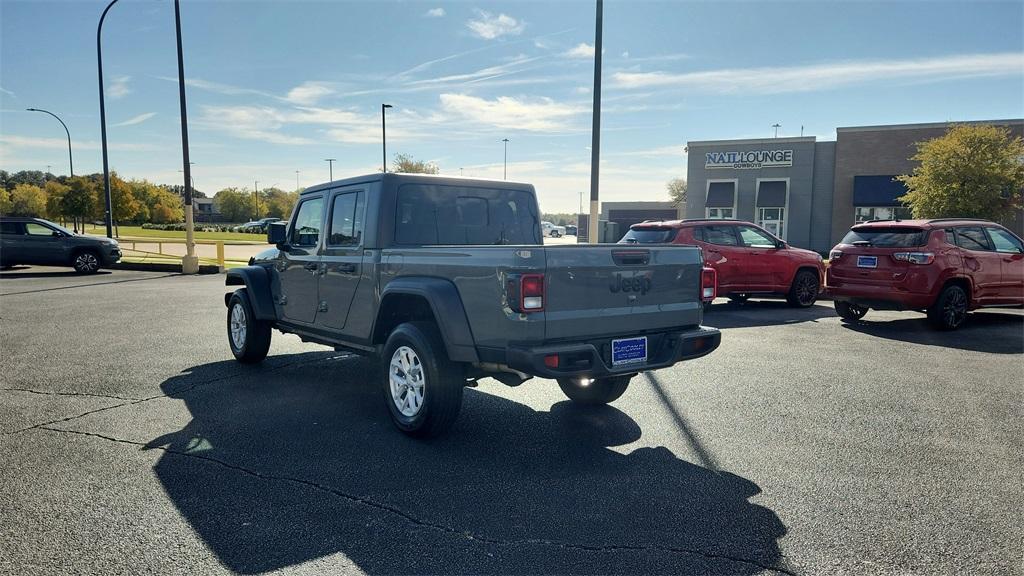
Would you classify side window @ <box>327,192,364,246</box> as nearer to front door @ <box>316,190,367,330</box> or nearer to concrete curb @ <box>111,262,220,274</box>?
front door @ <box>316,190,367,330</box>

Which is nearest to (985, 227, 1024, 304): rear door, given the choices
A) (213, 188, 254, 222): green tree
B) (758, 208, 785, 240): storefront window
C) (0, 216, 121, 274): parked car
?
(0, 216, 121, 274): parked car

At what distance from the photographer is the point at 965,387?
20.8 feet

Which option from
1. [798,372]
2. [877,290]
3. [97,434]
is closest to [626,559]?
[97,434]

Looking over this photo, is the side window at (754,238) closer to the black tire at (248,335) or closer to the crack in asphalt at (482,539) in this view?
the black tire at (248,335)

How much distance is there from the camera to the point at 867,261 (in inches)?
391

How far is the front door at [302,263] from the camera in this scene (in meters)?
6.15

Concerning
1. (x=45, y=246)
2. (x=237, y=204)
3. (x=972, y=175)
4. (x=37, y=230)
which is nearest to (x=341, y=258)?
(x=45, y=246)

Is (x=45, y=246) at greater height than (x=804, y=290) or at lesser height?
greater

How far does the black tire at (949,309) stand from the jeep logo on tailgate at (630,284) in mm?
7075

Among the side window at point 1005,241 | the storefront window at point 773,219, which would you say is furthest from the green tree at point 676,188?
the side window at point 1005,241

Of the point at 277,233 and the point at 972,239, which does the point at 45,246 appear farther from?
the point at 972,239

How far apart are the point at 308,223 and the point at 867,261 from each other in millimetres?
8062

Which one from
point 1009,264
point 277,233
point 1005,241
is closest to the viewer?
point 277,233

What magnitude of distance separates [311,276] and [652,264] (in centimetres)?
319
